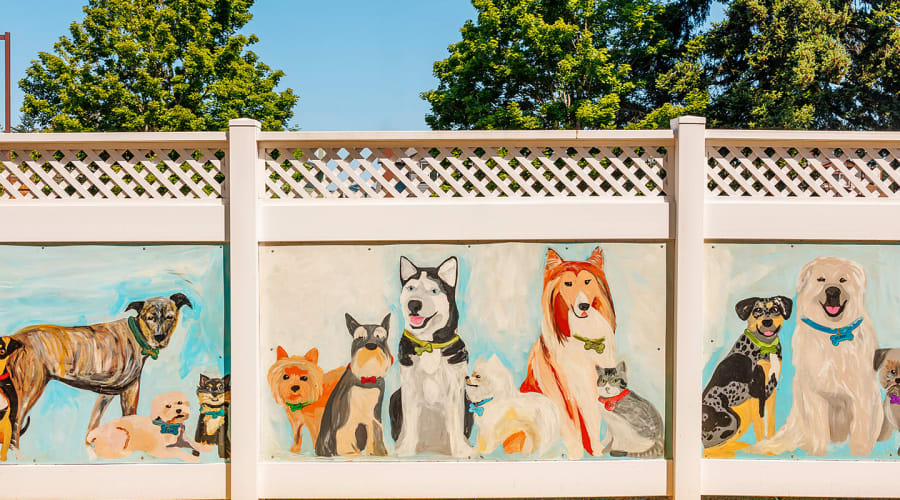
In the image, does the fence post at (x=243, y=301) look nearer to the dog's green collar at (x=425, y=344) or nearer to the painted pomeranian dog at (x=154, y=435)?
the painted pomeranian dog at (x=154, y=435)

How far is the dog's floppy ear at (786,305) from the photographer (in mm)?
3904

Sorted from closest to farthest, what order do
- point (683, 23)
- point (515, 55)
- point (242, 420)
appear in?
point (242, 420) < point (515, 55) < point (683, 23)

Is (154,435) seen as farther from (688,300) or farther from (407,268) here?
(688,300)

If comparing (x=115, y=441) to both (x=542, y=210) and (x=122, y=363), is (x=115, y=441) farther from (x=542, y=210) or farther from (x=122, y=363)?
(x=542, y=210)

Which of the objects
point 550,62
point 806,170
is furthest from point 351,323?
point 550,62

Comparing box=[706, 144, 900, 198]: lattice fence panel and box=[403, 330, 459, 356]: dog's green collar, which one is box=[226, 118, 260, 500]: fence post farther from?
box=[706, 144, 900, 198]: lattice fence panel

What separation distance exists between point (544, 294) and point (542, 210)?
594mm

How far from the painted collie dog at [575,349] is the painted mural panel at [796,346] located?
2.47 feet

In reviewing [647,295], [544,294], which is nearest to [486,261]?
[544,294]

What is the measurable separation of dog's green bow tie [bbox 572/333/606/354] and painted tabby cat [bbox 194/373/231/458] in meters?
2.51

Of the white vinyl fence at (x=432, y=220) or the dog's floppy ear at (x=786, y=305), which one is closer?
the white vinyl fence at (x=432, y=220)

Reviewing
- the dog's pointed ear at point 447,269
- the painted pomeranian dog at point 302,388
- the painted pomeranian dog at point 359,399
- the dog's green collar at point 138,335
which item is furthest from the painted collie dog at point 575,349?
the dog's green collar at point 138,335

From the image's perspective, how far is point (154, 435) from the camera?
389cm

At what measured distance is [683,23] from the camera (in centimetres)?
2042
